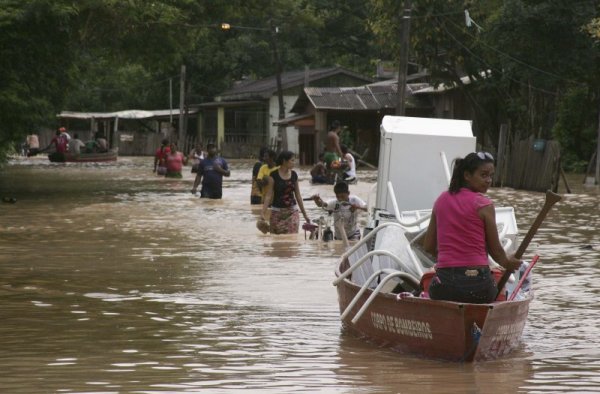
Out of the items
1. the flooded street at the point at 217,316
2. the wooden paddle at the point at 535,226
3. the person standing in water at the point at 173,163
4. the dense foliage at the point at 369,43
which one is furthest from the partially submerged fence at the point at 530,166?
the wooden paddle at the point at 535,226

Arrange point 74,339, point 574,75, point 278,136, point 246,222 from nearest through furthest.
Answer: point 74,339, point 246,222, point 574,75, point 278,136

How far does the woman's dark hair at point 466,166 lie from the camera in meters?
9.12

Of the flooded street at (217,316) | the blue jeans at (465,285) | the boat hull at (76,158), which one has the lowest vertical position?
the boat hull at (76,158)

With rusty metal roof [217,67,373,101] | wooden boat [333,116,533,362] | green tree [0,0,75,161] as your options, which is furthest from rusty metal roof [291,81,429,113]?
wooden boat [333,116,533,362]

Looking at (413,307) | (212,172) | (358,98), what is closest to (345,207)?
(413,307)

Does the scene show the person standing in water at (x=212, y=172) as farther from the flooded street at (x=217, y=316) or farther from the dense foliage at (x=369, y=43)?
the flooded street at (x=217, y=316)

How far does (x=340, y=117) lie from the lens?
59.5 meters

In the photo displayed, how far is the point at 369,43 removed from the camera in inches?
2847

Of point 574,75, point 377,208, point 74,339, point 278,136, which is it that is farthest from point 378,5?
point 74,339

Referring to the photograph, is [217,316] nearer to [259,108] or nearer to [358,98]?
[358,98]

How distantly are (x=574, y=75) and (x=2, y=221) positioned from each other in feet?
74.1

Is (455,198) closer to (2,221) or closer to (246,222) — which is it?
(246,222)

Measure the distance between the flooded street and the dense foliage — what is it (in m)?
6.40

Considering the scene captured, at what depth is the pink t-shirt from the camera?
30.0 feet
